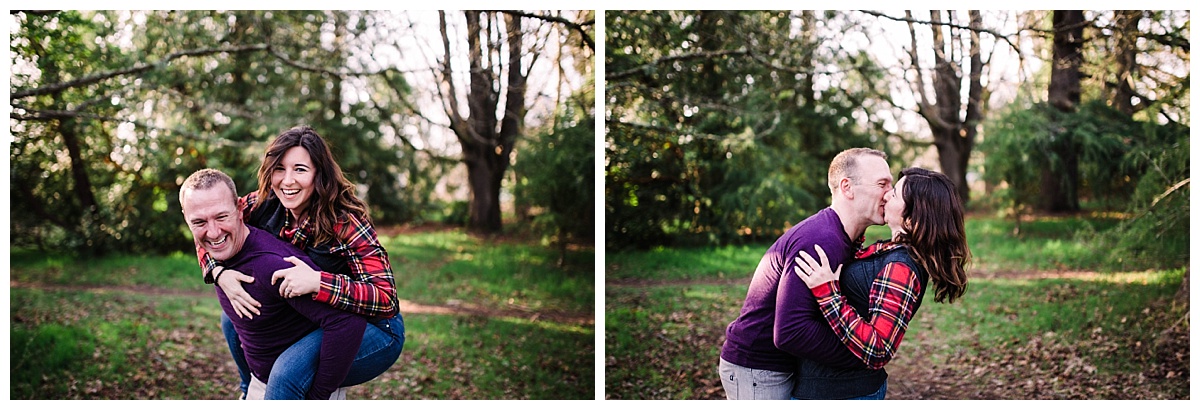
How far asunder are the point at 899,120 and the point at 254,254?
10.1ft

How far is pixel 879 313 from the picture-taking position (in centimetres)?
195

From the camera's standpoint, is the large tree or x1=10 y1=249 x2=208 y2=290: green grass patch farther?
x1=10 y1=249 x2=208 y2=290: green grass patch

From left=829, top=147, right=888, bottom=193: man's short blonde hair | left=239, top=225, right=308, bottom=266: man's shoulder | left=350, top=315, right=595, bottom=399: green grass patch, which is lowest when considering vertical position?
left=350, top=315, right=595, bottom=399: green grass patch

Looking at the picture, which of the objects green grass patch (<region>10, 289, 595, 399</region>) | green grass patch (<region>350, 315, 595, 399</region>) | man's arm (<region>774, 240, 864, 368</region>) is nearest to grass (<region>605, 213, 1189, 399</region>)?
green grass patch (<region>350, 315, 595, 399</region>)

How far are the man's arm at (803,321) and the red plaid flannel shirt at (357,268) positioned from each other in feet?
3.40

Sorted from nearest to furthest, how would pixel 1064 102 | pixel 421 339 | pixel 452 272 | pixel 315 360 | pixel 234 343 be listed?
pixel 315 360 → pixel 234 343 → pixel 1064 102 → pixel 421 339 → pixel 452 272

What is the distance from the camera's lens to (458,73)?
4004 mm

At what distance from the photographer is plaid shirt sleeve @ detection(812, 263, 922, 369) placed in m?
1.93

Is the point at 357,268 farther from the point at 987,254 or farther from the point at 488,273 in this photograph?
the point at 987,254

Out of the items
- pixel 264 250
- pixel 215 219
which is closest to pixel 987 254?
pixel 264 250

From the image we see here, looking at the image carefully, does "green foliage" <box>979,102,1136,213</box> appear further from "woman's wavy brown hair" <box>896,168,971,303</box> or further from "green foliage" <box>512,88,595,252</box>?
"woman's wavy brown hair" <box>896,168,971,303</box>

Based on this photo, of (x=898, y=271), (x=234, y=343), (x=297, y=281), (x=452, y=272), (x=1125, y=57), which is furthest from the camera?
(x=452, y=272)

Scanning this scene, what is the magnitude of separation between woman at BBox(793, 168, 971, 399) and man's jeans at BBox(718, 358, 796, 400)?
253 mm

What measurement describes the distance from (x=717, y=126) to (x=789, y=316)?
7.04ft
